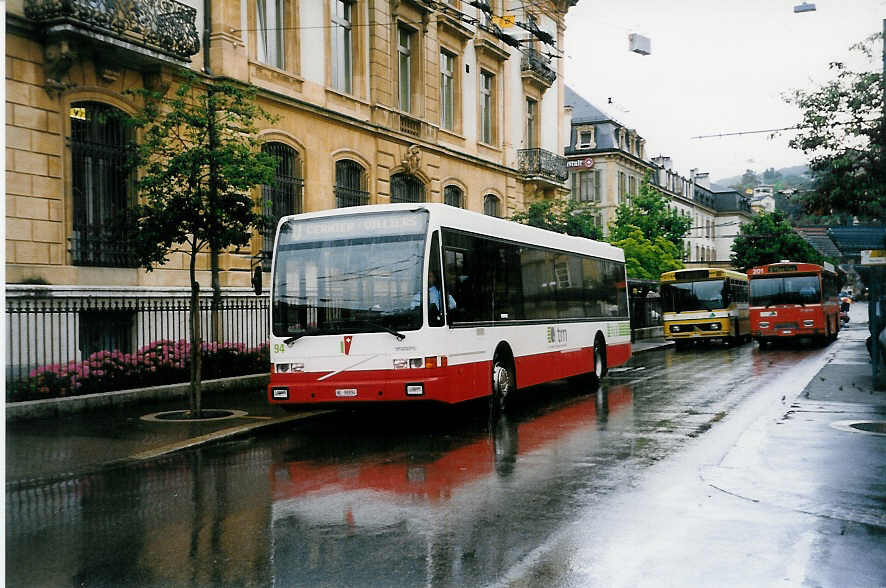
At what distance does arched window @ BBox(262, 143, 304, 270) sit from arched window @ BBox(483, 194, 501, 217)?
11.0m

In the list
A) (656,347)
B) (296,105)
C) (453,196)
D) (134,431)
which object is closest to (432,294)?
(134,431)

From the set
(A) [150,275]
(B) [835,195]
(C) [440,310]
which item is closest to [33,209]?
(A) [150,275]

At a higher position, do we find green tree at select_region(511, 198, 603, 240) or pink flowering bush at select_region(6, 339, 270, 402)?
green tree at select_region(511, 198, 603, 240)

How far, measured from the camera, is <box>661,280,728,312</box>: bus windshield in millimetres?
34812

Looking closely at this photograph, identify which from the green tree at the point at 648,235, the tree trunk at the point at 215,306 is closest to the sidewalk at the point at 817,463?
the tree trunk at the point at 215,306

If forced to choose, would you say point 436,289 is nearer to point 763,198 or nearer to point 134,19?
point 134,19

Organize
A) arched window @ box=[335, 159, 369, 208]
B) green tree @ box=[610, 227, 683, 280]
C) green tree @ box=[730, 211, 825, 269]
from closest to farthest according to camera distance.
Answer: arched window @ box=[335, 159, 369, 208] → green tree @ box=[610, 227, 683, 280] → green tree @ box=[730, 211, 825, 269]

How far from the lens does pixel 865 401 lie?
14.9 m

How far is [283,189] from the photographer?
76.0ft

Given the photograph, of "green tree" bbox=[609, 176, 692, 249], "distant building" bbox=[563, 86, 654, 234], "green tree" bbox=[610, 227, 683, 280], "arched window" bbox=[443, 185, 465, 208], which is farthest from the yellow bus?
"distant building" bbox=[563, 86, 654, 234]

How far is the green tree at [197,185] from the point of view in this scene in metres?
13.5

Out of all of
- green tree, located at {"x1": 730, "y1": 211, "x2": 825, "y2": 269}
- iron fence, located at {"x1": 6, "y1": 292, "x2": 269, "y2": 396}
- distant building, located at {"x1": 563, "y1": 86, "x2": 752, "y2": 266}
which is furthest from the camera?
green tree, located at {"x1": 730, "y1": 211, "x2": 825, "y2": 269}

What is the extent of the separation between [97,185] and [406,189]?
39.5ft

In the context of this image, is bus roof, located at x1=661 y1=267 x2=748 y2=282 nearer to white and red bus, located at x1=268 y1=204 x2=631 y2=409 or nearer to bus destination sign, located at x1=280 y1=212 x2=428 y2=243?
white and red bus, located at x1=268 y1=204 x2=631 y2=409
